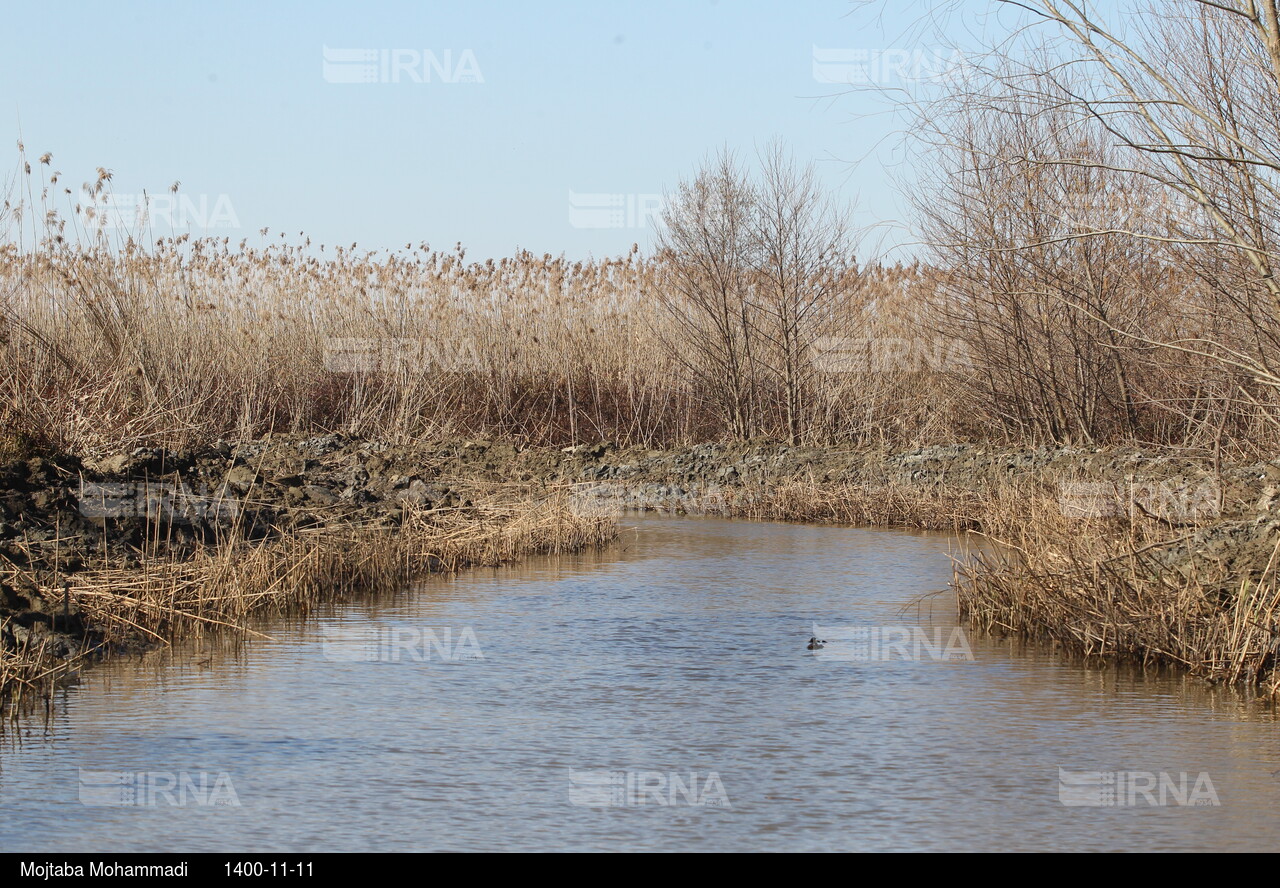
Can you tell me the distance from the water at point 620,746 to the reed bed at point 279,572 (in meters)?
0.33

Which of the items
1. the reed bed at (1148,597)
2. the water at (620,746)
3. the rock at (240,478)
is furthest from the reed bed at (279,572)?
the reed bed at (1148,597)

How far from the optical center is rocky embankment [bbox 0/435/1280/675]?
7477 millimetres

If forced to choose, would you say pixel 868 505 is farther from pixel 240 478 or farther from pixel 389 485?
pixel 240 478

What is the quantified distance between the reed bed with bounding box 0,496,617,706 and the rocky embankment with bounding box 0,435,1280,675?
16cm

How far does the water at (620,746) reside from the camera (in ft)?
14.1

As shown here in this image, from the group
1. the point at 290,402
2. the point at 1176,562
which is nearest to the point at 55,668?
the point at 1176,562

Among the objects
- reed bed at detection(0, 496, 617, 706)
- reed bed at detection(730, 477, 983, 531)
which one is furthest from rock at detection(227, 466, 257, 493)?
reed bed at detection(730, 477, 983, 531)

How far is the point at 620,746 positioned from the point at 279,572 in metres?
4.11

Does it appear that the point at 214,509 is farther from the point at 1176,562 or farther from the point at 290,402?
the point at 290,402

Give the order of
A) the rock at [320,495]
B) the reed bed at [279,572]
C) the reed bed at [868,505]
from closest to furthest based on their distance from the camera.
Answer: the reed bed at [279,572], the rock at [320,495], the reed bed at [868,505]

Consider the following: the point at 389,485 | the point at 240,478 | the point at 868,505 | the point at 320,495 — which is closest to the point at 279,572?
the point at 240,478

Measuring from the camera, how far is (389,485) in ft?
40.8

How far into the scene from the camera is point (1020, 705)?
602cm

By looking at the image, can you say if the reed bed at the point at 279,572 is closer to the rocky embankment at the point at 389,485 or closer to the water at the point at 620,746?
the rocky embankment at the point at 389,485
